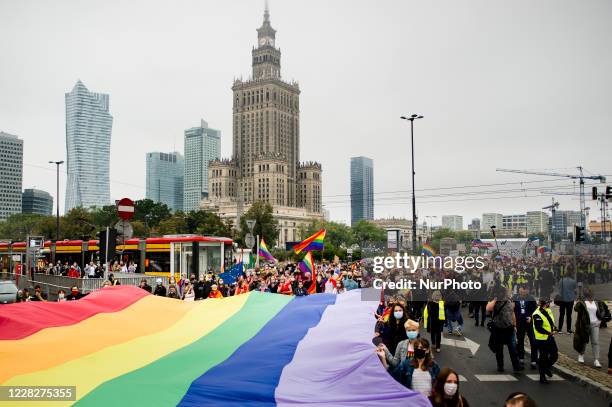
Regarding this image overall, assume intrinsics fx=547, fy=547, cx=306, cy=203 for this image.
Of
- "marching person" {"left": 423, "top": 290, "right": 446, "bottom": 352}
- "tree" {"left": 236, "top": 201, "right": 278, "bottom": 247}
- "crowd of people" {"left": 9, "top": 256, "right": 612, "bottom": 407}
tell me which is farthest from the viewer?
"tree" {"left": 236, "top": 201, "right": 278, "bottom": 247}

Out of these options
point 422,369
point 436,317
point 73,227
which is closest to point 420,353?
point 422,369

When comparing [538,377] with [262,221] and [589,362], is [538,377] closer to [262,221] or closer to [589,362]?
[589,362]

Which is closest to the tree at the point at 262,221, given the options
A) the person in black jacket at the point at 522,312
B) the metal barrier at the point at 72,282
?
the metal barrier at the point at 72,282

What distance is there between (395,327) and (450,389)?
15.4ft

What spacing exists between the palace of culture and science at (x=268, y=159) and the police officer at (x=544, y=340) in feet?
516

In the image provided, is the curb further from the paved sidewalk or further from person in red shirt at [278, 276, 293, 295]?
person in red shirt at [278, 276, 293, 295]

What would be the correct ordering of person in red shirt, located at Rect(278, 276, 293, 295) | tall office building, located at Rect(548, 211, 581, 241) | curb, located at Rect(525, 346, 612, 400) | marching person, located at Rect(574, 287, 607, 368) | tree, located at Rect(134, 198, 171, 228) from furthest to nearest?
1. tree, located at Rect(134, 198, 171, 228)
2. tall office building, located at Rect(548, 211, 581, 241)
3. person in red shirt, located at Rect(278, 276, 293, 295)
4. marching person, located at Rect(574, 287, 607, 368)
5. curb, located at Rect(525, 346, 612, 400)

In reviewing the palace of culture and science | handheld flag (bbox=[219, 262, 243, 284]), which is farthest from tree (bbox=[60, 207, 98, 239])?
the palace of culture and science

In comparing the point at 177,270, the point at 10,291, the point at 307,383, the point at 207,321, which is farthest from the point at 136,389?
the point at 177,270

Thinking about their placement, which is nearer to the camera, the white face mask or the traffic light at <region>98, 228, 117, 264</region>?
the white face mask

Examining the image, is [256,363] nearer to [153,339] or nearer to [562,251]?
[153,339]

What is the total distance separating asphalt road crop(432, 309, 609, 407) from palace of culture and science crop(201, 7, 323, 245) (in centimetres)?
15516

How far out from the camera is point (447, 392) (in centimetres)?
607

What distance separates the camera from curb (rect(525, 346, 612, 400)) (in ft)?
34.6
